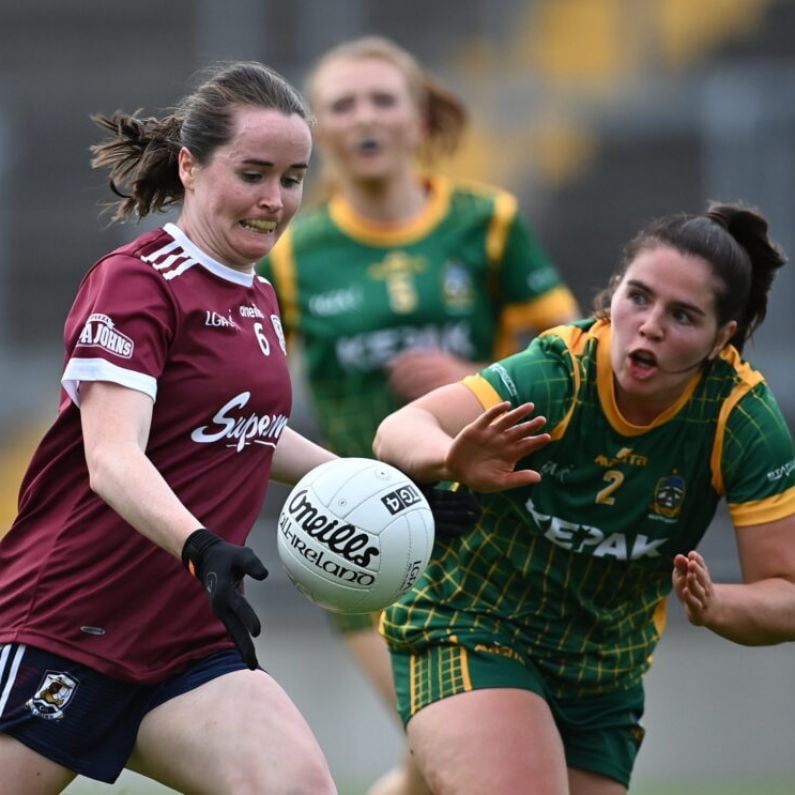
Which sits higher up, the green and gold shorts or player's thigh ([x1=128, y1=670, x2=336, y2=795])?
player's thigh ([x1=128, y1=670, x2=336, y2=795])

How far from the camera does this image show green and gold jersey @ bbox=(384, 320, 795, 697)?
4.16 m

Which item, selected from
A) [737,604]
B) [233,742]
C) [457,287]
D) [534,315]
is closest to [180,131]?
[233,742]

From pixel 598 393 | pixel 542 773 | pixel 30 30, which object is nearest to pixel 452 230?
pixel 598 393

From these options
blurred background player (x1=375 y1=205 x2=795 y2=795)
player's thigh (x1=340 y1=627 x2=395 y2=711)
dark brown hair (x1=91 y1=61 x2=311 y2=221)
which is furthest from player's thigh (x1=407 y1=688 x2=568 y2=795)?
player's thigh (x1=340 y1=627 x2=395 y2=711)

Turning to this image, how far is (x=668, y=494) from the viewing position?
4.20 meters

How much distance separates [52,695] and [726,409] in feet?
5.64

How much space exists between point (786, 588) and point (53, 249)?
9298mm

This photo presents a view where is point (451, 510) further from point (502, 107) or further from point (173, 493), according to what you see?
point (502, 107)

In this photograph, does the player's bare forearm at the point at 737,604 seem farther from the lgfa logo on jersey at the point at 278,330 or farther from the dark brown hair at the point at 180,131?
the dark brown hair at the point at 180,131

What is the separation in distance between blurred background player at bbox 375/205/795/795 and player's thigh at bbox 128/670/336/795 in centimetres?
54

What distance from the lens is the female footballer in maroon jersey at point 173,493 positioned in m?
3.59

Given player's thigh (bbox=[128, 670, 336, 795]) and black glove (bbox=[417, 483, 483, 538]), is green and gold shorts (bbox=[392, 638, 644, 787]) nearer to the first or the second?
black glove (bbox=[417, 483, 483, 538])

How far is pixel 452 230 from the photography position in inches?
260

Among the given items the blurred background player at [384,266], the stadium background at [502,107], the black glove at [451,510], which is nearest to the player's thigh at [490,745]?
the black glove at [451,510]
